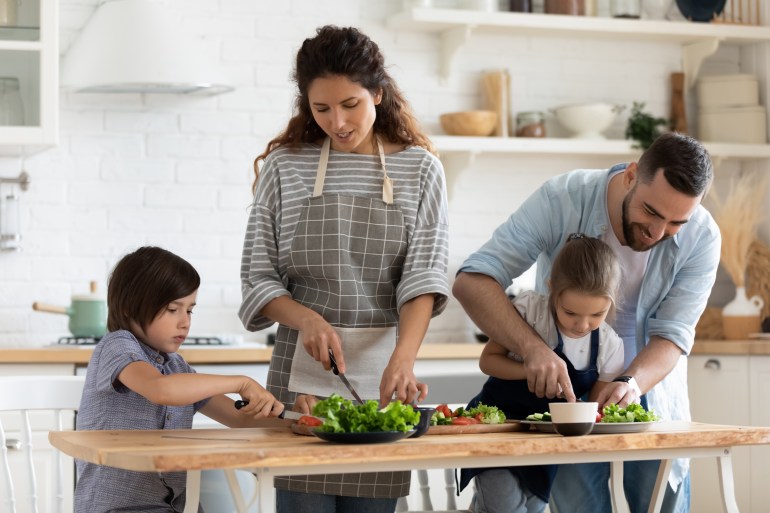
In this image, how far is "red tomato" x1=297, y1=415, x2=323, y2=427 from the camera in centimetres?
192

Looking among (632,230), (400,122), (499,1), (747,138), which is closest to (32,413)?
(400,122)

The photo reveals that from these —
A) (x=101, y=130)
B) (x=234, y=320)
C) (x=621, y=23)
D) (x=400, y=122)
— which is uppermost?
(x=621, y=23)

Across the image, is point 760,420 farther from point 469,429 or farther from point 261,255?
point 261,255

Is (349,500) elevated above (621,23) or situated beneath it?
situated beneath

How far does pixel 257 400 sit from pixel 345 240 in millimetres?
361

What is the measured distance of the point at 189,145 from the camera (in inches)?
168

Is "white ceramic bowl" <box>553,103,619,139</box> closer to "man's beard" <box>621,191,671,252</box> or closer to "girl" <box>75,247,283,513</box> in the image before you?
"man's beard" <box>621,191,671,252</box>

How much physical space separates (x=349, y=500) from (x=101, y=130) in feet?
8.05

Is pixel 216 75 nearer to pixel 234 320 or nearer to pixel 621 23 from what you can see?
pixel 234 320

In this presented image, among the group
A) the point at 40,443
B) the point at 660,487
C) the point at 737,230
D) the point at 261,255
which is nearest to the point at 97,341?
the point at 40,443

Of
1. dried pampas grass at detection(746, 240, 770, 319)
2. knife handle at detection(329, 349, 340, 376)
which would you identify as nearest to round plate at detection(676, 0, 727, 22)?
dried pampas grass at detection(746, 240, 770, 319)

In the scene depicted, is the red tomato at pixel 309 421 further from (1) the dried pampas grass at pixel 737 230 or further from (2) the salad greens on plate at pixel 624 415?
(1) the dried pampas grass at pixel 737 230

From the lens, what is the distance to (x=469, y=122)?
173 inches

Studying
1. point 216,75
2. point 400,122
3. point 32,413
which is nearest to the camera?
point 400,122
